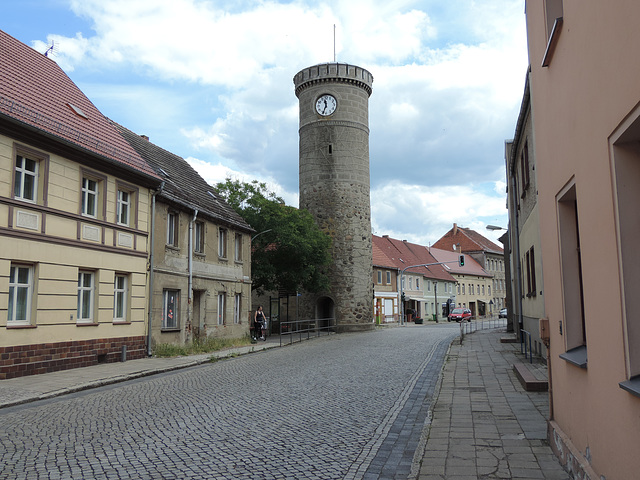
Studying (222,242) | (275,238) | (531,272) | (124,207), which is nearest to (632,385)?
(531,272)

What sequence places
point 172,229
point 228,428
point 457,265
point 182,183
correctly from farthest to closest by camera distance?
1. point 457,265
2. point 182,183
3. point 172,229
4. point 228,428

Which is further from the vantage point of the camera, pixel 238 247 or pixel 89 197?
pixel 238 247

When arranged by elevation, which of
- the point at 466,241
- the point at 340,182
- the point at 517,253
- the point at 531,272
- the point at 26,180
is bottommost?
the point at 531,272

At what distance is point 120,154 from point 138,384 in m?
7.79

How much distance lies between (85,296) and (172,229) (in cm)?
A: 522

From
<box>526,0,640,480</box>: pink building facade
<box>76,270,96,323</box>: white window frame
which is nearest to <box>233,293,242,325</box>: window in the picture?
<box>76,270,96,323</box>: white window frame

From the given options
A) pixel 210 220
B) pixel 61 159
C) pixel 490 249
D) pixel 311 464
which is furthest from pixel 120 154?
pixel 490 249

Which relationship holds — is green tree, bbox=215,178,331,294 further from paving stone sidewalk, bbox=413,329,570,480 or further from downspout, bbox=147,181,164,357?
paving stone sidewalk, bbox=413,329,570,480

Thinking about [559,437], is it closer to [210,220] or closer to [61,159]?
[61,159]

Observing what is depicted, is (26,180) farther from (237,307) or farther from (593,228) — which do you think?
(237,307)

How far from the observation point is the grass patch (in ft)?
62.6

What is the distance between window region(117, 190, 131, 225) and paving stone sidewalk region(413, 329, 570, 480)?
35.5ft

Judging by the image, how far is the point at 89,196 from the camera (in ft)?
54.4

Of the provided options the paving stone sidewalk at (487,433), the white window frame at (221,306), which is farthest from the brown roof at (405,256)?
the paving stone sidewalk at (487,433)
